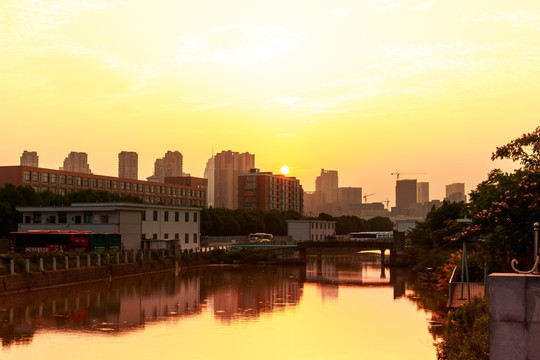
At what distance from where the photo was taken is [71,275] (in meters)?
59.5

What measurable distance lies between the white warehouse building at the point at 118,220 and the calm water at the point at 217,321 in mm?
11643

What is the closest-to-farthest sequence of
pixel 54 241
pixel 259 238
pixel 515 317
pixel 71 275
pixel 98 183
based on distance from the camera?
pixel 515 317 → pixel 71 275 → pixel 54 241 → pixel 259 238 → pixel 98 183

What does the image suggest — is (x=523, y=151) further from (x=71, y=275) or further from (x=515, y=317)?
Result: (x=71, y=275)

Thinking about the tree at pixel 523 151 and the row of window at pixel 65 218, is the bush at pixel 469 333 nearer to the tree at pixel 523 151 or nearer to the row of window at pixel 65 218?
the tree at pixel 523 151

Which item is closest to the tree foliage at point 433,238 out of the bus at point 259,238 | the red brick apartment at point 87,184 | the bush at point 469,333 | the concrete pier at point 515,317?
the bush at point 469,333

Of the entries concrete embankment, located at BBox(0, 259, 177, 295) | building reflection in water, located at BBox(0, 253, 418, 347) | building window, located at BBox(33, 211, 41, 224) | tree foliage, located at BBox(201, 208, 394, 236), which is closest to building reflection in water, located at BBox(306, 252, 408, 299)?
building reflection in water, located at BBox(0, 253, 418, 347)

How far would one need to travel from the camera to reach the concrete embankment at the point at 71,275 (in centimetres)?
5181

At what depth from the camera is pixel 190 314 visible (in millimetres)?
45000

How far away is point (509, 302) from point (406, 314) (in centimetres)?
3271

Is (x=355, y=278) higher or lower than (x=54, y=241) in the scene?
lower

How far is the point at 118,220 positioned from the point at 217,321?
39.1m

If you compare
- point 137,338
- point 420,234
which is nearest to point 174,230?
point 420,234

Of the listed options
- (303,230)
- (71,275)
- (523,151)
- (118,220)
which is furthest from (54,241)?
(303,230)

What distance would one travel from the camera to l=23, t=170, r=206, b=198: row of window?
145m
